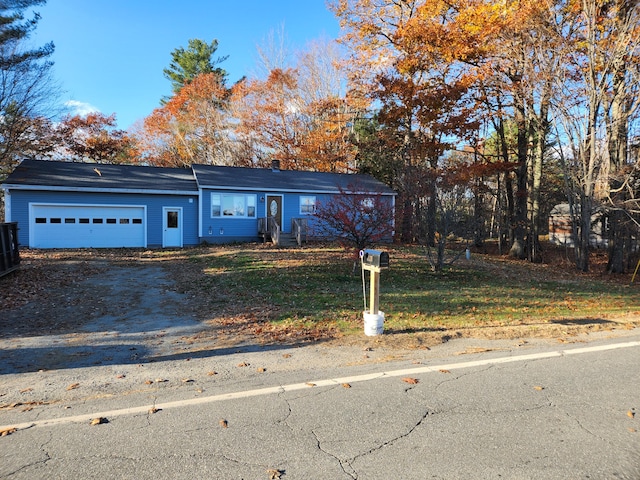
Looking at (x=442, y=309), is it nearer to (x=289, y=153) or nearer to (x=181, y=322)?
(x=181, y=322)

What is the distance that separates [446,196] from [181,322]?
26.6 feet

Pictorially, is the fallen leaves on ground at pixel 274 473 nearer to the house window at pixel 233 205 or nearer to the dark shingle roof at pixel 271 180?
the dark shingle roof at pixel 271 180

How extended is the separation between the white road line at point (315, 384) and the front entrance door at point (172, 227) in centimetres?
1818

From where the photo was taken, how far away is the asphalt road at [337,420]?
112 inches

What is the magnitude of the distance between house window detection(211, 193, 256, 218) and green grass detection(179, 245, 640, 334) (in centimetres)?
611

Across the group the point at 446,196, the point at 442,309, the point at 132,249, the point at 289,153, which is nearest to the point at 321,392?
the point at 442,309

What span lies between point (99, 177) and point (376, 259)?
18.9 m

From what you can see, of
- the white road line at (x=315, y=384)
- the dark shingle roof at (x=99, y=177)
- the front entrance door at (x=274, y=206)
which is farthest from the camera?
the front entrance door at (x=274, y=206)

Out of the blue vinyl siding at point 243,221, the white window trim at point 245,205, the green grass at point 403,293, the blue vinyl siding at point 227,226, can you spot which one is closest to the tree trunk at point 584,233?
the green grass at point 403,293

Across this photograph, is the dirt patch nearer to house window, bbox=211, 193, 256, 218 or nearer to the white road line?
the white road line

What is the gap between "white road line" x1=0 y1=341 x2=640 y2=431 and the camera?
3.55 metres

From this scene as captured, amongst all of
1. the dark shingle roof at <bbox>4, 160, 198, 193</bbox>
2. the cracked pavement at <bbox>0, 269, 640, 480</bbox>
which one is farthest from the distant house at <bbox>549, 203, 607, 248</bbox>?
the cracked pavement at <bbox>0, 269, 640, 480</bbox>

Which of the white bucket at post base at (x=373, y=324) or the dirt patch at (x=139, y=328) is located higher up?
the white bucket at post base at (x=373, y=324)

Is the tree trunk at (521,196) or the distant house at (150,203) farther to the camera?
the tree trunk at (521,196)
